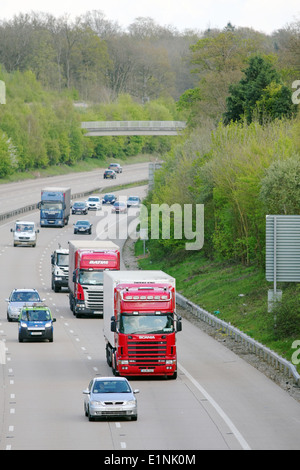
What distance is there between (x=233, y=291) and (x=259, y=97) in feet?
108

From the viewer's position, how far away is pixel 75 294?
5756cm

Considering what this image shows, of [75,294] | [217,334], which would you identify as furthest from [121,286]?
[75,294]

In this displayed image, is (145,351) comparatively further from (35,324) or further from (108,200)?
(108,200)

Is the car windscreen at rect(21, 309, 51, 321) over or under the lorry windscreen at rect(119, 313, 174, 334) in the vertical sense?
under

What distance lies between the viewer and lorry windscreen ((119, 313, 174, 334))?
124 ft

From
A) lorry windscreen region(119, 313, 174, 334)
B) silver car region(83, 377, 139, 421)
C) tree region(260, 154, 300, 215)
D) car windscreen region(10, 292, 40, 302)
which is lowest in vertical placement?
car windscreen region(10, 292, 40, 302)

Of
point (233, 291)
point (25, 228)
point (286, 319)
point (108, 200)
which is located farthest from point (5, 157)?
point (286, 319)

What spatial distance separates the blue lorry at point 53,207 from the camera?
106625mm

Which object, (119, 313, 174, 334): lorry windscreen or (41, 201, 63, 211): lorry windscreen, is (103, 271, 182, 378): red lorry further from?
(41, 201, 63, 211): lorry windscreen

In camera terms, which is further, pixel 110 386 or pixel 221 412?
pixel 221 412

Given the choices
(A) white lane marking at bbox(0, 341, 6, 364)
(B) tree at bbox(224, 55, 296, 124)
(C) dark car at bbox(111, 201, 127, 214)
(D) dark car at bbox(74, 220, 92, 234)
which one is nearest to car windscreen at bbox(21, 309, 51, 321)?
(A) white lane marking at bbox(0, 341, 6, 364)

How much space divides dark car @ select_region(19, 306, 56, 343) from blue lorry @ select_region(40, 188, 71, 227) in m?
57.7

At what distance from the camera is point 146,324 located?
37.9 metres
